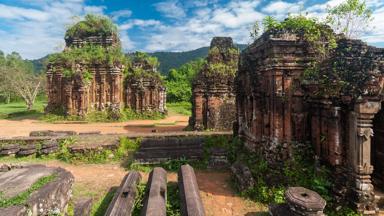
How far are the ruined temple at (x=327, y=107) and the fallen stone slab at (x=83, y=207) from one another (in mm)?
4881

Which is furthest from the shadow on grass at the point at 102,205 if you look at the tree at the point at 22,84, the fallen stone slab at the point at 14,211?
the tree at the point at 22,84

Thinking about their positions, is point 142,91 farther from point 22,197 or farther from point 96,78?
point 22,197

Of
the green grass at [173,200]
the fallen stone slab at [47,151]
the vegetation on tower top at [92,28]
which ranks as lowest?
the green grass at [173,200]

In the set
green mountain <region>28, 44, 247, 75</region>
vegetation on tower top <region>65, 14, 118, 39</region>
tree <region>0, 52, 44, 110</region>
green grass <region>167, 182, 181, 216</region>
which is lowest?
green grass <region>167, 182, 181, 216</region>

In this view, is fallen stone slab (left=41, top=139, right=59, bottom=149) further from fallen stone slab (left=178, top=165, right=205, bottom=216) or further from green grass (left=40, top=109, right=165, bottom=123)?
green grass (left=40, top=109, right=165, bottom=123)

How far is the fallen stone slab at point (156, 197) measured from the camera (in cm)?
529

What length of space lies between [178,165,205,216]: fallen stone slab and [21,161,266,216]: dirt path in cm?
60

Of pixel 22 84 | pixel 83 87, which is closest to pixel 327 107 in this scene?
pixel 83 87

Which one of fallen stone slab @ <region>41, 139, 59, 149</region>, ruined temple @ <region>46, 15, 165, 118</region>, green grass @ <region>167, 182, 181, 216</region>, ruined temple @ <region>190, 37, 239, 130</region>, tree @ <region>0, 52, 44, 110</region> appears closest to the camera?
green grass @ <region>167, 182, 181, 216</region>

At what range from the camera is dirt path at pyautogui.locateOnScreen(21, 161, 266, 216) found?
6.38 m

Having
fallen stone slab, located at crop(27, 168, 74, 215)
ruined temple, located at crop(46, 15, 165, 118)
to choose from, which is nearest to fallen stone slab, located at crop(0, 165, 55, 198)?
fallen stone slab, located at crop(27, 168, 74, 215)

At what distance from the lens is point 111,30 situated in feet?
86.9

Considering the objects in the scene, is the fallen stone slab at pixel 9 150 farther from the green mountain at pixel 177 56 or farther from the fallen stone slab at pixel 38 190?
the green mountain at pixel 177 56

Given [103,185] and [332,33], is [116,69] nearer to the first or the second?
[103,185]
